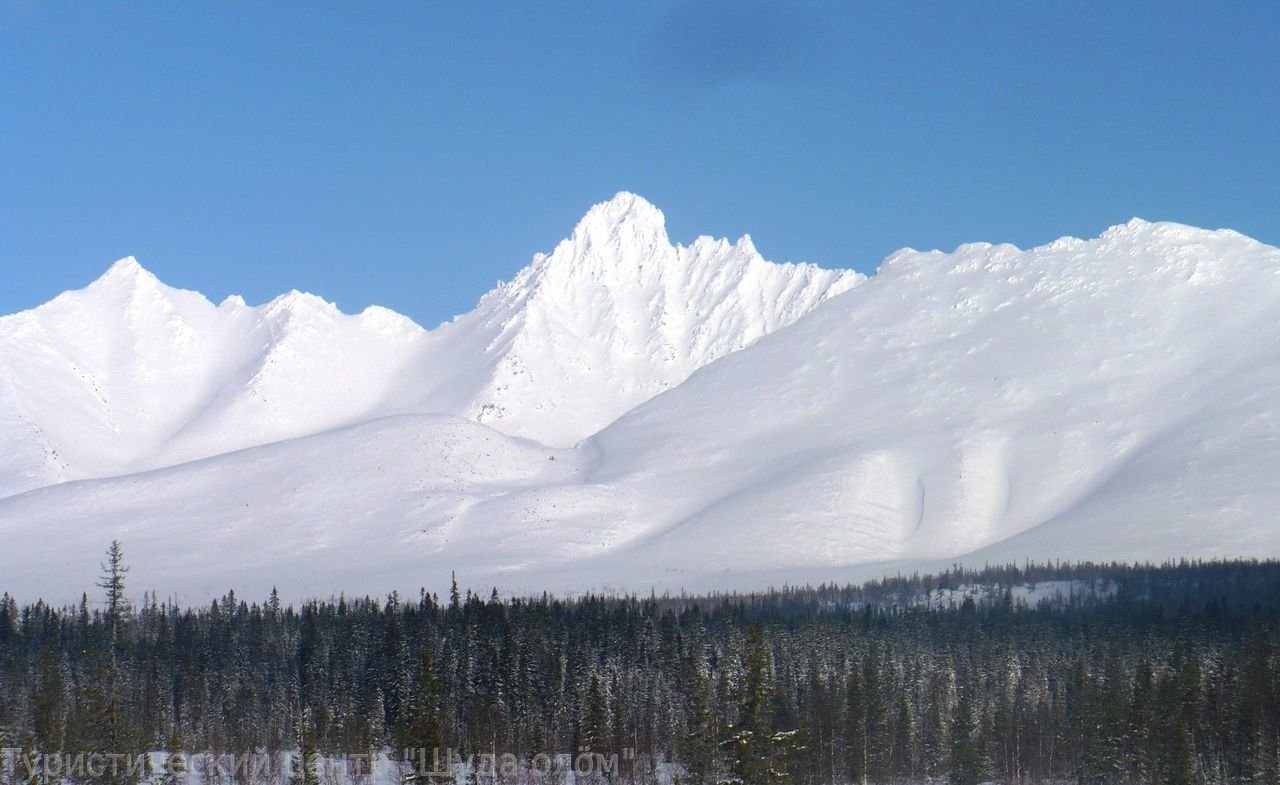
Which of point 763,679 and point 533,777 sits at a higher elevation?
point 763,679

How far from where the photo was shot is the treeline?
3925 inches

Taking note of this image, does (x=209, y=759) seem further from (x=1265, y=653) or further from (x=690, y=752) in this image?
(x=1265, y=653)

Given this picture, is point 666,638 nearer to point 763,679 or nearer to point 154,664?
point 154,664

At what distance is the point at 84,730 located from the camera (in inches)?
3364

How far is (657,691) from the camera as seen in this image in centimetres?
12025

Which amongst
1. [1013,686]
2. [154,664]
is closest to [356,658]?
[154,664]

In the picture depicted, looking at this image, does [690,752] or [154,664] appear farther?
[154,664]

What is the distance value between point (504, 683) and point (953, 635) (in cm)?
6775

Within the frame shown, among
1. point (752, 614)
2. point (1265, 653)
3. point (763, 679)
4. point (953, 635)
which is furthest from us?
point (752, 614)

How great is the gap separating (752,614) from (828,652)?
4527cm

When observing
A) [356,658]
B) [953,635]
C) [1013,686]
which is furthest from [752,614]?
[356,658]

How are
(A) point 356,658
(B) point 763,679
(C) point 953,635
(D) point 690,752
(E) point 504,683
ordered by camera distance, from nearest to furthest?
1. (B) point 763,679
2. (D) point 690,752
3. (E) point 504,683
4. (A) point 356,658
5. (C) point 953,635

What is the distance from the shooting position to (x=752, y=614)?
189875 millimetres

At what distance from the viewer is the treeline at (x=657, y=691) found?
99688 mm
